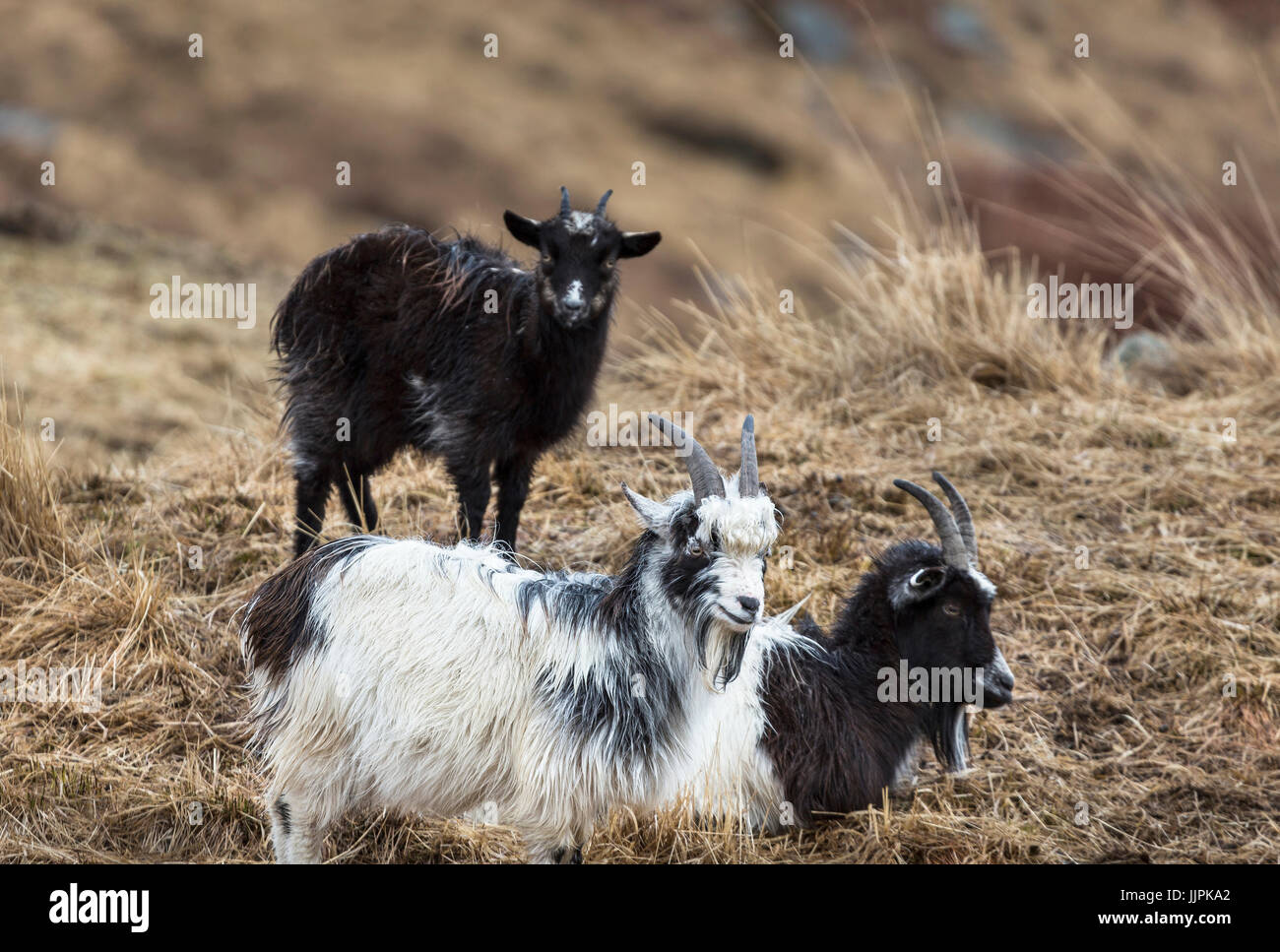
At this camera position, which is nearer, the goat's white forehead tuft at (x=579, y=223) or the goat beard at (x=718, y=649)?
the goat beard at (x=718, y=649)

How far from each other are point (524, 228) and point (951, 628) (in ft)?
8.07

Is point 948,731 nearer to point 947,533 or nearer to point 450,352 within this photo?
point 947,533

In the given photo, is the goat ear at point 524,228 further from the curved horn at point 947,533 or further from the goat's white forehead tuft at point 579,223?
the curved horn at point 947,533

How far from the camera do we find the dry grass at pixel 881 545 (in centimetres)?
544

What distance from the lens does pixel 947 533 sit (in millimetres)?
5688

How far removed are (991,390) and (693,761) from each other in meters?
5.22

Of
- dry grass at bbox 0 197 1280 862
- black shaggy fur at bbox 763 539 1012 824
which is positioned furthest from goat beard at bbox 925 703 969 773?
dry grass at bbox 0 197 1280 862

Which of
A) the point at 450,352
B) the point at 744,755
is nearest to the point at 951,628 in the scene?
the point at 744,755

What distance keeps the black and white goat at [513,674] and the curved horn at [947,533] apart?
4.15 feet

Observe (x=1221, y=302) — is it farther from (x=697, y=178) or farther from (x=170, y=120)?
(x=170, y=120)

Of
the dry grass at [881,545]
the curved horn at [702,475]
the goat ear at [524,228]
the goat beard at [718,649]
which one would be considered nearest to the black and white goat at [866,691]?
the dry grass at [881,545]

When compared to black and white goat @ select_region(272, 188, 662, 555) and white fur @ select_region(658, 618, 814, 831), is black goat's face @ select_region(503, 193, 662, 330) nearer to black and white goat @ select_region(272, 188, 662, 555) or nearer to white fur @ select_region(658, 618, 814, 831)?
black and white goat @ select_region(272, 188, 662, 555)

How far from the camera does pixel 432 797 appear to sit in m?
4.57

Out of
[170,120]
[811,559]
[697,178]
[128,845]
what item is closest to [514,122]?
[697,178]
